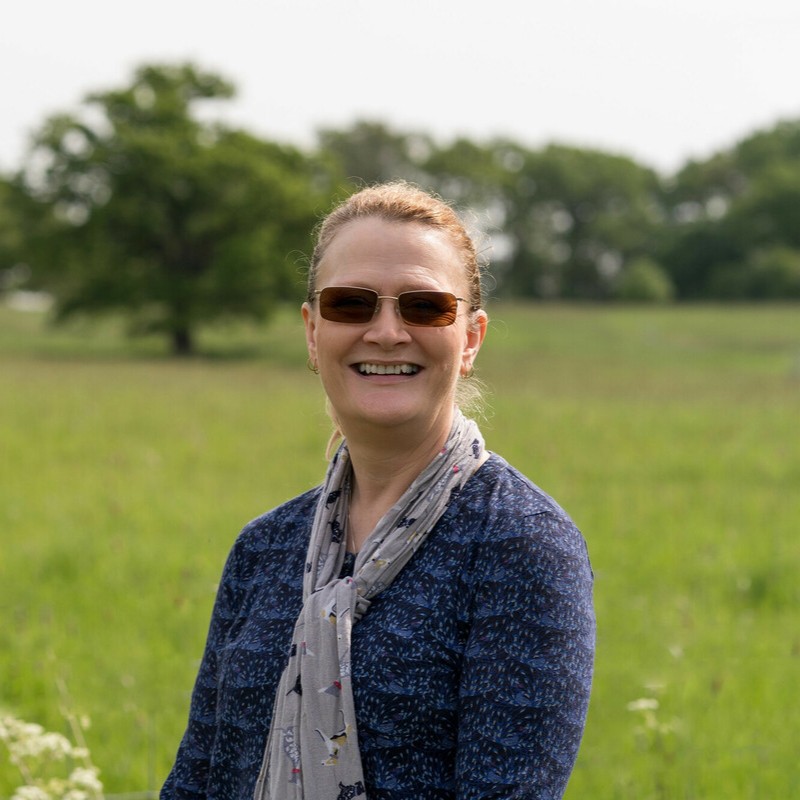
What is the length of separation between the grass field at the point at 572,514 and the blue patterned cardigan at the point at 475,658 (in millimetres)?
1279

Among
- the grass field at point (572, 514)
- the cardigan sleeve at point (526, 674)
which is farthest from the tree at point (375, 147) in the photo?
the cardigan sleeve at point (526, 674)

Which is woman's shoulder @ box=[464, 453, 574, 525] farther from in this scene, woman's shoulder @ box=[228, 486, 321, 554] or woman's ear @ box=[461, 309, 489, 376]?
woman's shoulder @ box=[228, 486, 321, 554]

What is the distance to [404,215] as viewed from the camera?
2279mm

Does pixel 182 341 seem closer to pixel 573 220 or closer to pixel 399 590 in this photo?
pixel 399 590

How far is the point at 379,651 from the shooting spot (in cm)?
212

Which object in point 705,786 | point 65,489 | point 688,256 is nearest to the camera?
point 705,786

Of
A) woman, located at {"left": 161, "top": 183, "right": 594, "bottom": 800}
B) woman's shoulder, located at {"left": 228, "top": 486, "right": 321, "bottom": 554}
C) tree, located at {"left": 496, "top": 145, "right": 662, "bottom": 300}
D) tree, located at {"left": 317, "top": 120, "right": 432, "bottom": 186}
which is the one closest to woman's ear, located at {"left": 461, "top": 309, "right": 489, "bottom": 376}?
woman, located at {"left": 161, "top": 183, "right": 594, "bottom": 800}

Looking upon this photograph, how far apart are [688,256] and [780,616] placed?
234 ft

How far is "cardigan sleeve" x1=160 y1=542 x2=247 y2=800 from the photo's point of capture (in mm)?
2547

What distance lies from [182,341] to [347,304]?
1450 inches

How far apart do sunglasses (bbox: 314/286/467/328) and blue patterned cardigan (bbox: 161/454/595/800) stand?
318 millimetres

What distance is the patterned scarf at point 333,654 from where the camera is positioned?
212cm

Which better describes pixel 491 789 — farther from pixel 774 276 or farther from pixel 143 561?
pixel 774 276

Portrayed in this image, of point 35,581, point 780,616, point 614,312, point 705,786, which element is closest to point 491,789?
point 705,786
